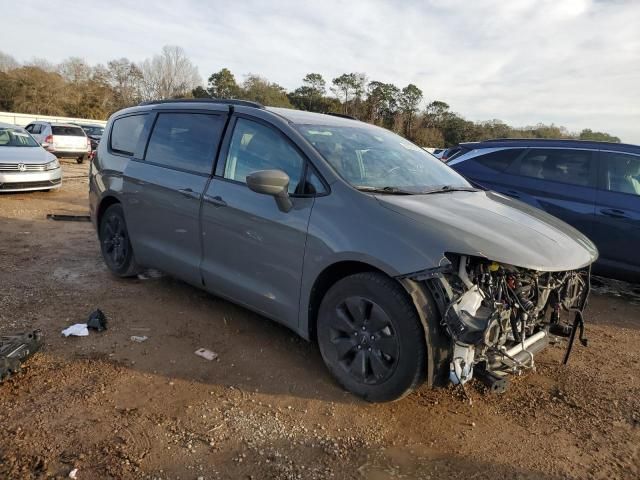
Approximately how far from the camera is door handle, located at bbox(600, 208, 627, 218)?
17.1 feet

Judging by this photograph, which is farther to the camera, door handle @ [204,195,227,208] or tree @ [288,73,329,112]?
tree @ [288,73,329,112]

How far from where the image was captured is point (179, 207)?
409 cm

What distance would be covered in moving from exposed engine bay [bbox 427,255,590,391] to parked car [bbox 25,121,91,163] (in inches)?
732

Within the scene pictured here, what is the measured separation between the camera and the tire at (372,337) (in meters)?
2.75

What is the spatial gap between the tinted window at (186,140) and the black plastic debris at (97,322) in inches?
55.7

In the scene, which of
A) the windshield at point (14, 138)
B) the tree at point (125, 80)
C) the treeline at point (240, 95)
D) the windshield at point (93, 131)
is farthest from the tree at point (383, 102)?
the windshield at point (14, 138)

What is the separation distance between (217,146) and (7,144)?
8862mm

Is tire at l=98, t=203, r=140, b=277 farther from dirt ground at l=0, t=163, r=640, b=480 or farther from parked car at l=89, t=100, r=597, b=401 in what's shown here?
dirt ground at l=0, t=163, r=640, b=480

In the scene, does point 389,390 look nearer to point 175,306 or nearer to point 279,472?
point 279,472

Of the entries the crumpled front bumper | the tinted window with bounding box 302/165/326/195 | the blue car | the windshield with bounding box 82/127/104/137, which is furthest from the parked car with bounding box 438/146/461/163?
the windshield with bounding box 82/127/104/137

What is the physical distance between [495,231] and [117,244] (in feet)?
12.7

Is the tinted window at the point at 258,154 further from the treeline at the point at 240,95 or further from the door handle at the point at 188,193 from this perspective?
the treeline at the point at 240,95

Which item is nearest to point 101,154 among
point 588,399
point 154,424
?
point 154,424

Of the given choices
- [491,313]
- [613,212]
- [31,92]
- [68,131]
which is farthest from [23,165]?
[31,92]
